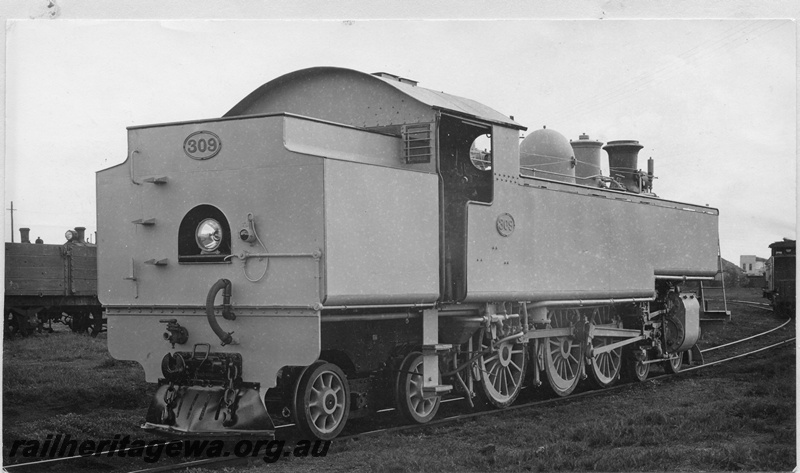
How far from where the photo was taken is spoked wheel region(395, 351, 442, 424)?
1039cm

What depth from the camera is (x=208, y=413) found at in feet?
29.0

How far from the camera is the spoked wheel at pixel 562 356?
13.2 m

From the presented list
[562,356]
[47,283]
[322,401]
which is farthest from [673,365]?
[47,283]

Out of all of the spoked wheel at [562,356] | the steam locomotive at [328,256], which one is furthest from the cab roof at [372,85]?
the spoked wheel at [562,356]

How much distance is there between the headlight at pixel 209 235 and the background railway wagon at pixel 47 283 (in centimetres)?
1190

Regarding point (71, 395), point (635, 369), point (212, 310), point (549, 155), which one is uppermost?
point (549, 155)

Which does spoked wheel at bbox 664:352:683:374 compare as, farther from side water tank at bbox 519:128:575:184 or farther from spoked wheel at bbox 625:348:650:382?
side water tank at bbox 519:128:575:184

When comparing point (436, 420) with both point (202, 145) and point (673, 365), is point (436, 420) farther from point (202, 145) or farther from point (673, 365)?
point (673, 365)

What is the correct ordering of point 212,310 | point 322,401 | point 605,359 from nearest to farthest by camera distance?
point 212,310 → point 322,401 → point 605,359

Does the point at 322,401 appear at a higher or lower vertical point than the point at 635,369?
higher

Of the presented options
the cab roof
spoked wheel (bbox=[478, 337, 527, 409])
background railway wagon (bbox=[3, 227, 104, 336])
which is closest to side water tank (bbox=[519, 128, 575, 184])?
spoked wheel (bbox=[478, 337, 527, 409])

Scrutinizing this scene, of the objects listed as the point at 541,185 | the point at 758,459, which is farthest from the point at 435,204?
the point at 758,459

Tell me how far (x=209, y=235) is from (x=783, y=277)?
2203 centimetres

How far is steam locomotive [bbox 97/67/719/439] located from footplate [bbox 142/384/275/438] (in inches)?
0.7
